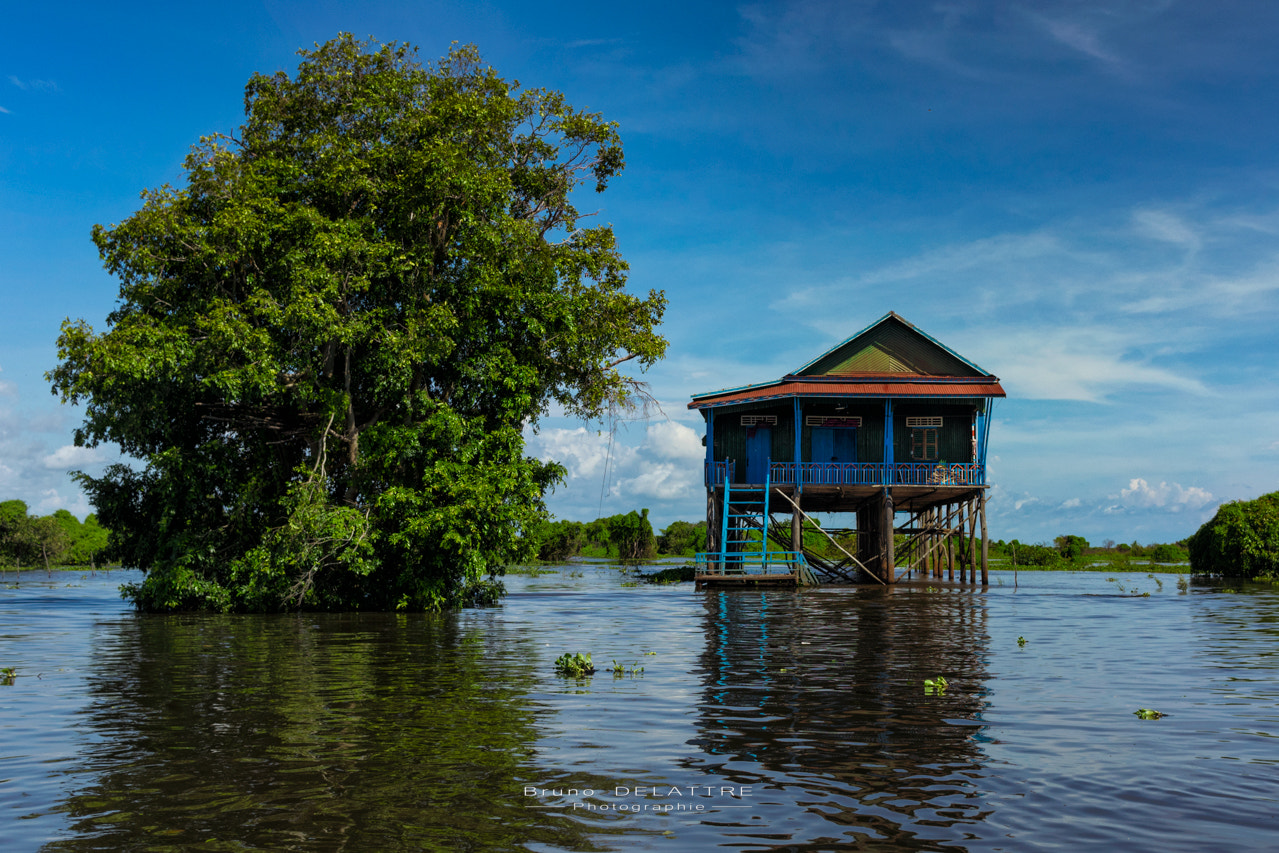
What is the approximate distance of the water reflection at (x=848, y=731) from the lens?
569 cm

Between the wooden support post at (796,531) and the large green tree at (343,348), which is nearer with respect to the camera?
the large green tree at (343,348)

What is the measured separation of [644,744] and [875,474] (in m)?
28.0

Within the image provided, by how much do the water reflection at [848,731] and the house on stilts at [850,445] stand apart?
16206 millimetres

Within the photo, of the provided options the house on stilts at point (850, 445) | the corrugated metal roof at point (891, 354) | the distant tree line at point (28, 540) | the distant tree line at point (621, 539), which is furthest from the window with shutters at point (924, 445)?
the distant tree line at point (28, 540)

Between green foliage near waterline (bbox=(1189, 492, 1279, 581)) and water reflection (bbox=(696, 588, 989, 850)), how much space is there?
41339mm

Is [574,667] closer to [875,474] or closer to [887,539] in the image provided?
[875,474]

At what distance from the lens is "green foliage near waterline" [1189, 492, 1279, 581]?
48656 mm

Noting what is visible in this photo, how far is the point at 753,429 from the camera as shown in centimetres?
3594

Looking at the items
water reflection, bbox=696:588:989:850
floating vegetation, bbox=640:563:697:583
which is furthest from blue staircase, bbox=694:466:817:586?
water reflection, bbox=696:588:989:850

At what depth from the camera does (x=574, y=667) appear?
12.0 metres

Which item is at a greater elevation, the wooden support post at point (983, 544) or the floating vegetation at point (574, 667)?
the wooden support post at point (983, 544)

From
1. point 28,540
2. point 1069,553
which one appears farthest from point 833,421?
point 28,540

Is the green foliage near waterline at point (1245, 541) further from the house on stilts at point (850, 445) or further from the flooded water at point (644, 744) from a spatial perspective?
the flooded water at point (644, 744)

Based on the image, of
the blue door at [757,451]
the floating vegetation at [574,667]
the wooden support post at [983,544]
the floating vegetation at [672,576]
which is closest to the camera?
the floating vegetation at [574,667]
